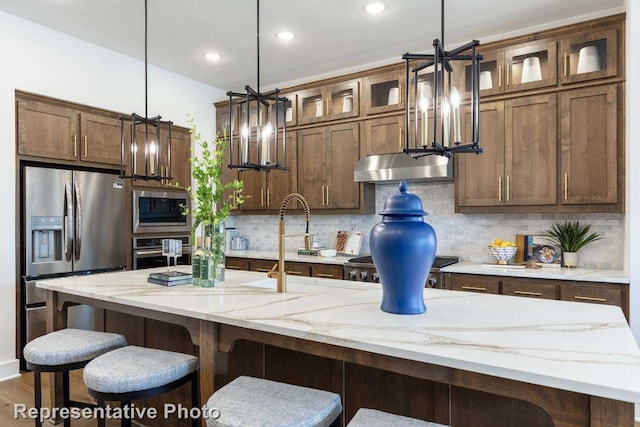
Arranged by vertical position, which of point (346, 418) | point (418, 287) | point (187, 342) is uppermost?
point (418, 287)

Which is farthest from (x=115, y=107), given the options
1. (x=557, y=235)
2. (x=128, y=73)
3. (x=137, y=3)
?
(x=557, y=235)

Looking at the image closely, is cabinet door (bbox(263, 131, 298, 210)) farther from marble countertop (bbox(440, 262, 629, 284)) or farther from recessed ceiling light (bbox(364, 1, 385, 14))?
marble countertop (bbox(440, 262, 629, 284))

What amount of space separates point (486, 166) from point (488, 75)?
78 cm

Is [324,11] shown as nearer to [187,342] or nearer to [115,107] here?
[115,107]

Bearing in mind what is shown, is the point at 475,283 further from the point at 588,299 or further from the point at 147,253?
the point at 147,253

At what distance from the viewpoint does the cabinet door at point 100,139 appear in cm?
380

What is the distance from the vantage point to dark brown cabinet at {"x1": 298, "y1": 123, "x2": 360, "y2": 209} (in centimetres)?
423

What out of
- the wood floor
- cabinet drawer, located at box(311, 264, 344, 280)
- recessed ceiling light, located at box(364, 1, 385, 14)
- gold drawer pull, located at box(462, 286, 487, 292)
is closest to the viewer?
the wood floor

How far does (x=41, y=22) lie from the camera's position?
11.4 ft

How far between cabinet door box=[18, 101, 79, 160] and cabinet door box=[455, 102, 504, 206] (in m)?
3.45

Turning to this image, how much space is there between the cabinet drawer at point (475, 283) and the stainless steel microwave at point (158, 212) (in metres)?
2.59

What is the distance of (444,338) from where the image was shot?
1.28 m

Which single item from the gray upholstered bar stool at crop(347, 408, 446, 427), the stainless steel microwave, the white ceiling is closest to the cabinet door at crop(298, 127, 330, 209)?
the white ceiling

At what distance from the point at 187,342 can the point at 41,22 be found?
308cm
